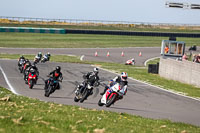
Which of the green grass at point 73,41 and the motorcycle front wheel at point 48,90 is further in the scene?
the green grass at point 73,41

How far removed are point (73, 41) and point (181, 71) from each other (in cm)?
4225

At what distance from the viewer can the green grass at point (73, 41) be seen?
6404 cm

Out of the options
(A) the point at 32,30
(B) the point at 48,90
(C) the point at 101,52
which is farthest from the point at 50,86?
(A) the point at 32,30

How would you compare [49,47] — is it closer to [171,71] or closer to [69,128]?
[171,71]

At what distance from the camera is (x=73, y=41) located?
70250 millimetres

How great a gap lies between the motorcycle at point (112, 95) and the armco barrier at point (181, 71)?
11.7 metres

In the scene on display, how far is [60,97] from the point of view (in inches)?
771

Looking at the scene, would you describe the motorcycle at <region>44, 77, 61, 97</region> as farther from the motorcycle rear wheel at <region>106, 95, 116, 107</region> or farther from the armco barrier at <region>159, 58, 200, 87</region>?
the armco barrier at <region>159, 58, 200, 87</region>

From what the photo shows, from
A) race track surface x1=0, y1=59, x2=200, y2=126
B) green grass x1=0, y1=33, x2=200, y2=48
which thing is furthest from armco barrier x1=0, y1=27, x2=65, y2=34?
race track surface x1=0, y1=59, x2=200, y2=126

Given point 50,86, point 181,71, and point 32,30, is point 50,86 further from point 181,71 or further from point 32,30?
point 32,30

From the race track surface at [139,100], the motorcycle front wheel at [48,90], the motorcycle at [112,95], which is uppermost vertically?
the motorcycle at [112,95]

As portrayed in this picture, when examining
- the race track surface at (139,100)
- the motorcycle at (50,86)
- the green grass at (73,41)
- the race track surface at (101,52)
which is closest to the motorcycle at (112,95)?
the race track surface at (139,100)

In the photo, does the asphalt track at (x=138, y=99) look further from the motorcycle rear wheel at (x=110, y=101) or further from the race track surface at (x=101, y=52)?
the race track surface at (x=101, y=52)

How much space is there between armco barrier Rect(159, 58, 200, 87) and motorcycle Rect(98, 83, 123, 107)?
11.7 meters
